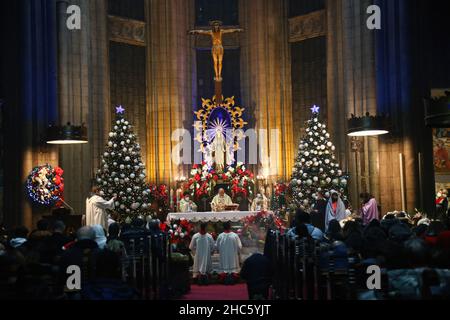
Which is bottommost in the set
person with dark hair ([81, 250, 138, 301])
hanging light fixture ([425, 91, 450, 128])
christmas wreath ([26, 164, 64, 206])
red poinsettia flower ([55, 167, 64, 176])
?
person with dark hair ([81, 250, 138, 301])

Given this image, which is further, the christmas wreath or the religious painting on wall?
the religious painting on wall

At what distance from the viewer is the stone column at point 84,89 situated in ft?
75.9

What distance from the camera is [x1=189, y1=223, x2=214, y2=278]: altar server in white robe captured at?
1684 cm

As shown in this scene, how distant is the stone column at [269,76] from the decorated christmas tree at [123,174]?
5.78 meters

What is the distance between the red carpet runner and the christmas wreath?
19.3 feet

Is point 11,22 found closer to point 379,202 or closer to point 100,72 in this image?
point 100,72

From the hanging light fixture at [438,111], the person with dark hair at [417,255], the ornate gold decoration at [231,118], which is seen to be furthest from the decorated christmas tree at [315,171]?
the person with dark hair at [417,255]

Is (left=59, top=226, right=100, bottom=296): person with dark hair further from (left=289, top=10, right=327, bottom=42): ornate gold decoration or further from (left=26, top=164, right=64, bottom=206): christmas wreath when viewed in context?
(left=289, top=10, right=327, bottom=42): ornate gold decoration

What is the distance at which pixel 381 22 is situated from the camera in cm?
2192

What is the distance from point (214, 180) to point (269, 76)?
5.43 meters

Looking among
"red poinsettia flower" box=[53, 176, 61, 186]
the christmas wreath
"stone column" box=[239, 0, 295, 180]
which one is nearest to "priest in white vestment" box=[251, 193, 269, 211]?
"stone column" box=[239, 0, 295, 180]

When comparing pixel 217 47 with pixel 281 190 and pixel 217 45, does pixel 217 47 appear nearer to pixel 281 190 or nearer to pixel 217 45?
pixel 217 45
